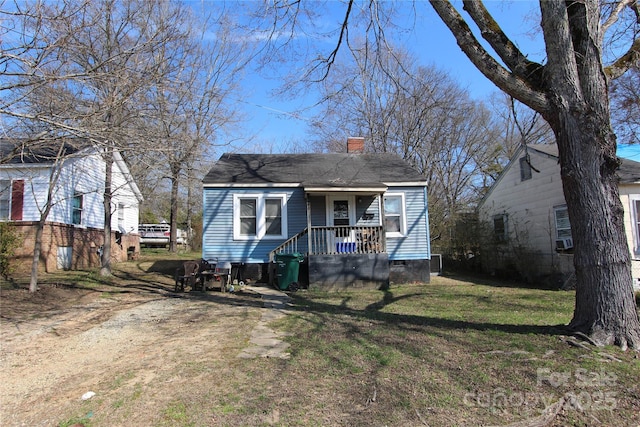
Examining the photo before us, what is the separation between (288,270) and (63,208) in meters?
9.25

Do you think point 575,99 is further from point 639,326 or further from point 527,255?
point 527,255

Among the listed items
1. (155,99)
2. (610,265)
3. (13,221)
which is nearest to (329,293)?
(155,99)

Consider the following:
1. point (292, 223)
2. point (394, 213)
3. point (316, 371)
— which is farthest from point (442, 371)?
point (394, 213)

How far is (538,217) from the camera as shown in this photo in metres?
15.2

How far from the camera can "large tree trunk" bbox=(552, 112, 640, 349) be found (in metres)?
4.87

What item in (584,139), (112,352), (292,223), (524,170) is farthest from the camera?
(524,170)

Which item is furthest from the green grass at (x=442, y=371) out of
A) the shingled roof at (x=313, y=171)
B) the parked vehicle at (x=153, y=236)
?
the parked vehicle at (x=153, y=236)

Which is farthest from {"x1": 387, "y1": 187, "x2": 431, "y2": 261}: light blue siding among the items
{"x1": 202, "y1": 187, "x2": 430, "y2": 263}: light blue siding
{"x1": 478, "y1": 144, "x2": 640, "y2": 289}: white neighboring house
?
{"x1": 478, "y1": 144, "x2": 640, "y2": 289}: white neighboring house

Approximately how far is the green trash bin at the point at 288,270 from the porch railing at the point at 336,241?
0.64m

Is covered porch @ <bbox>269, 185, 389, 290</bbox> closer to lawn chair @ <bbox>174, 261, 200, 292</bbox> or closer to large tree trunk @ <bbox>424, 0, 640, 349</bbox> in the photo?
lawn chair @ <bbox>174, 261, 200, 292</bbox>

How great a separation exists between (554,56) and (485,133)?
2421 centimetres

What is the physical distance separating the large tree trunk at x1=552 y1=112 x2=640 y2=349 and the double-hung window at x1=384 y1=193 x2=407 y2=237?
873 cm

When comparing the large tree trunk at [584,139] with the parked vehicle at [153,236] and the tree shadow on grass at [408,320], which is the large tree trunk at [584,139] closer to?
the tree shadow on grass at [408,320]

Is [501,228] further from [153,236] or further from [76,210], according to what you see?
[153,236]
